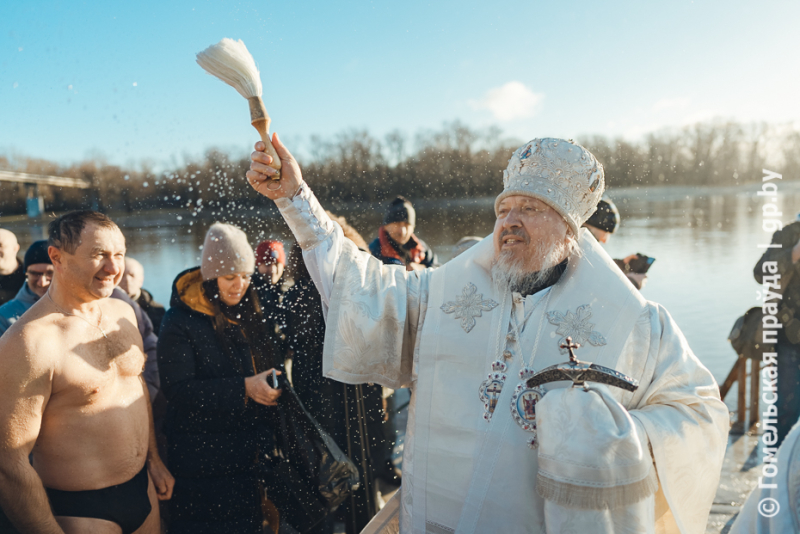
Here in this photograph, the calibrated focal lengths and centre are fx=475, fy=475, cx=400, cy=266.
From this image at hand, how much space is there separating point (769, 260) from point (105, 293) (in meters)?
4.38

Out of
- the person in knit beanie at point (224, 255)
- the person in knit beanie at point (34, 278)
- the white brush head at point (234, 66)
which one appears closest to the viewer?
the white brush head at point (234, 66)

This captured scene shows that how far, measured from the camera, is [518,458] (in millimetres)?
1557

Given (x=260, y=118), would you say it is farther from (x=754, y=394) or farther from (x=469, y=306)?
(x=754, y=394)

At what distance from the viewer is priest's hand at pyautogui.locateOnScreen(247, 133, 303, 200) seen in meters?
1.51

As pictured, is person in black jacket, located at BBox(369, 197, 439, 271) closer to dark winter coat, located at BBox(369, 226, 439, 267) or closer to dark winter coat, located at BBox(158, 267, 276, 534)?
dark winter coat, located at BBox(369, 226, 439, 267)

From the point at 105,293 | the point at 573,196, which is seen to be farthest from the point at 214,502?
the point at 573,196

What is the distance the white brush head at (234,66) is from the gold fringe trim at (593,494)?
1.46 m

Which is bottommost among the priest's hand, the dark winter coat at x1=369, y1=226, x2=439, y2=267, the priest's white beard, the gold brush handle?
the dark winter coat at x1=369, y1=226, x2=439, y2=267

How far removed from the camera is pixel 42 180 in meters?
8.12

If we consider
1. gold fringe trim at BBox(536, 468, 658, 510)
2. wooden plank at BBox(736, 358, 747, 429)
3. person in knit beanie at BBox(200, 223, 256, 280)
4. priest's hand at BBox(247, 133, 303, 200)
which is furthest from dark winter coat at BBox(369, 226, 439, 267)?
wooden plank at BBox(736, 358, 747, 429)

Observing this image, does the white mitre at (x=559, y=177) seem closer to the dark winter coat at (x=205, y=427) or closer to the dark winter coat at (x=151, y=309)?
the dark winter coat at (x=205, y=427)

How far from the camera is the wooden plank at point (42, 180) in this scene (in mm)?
7449

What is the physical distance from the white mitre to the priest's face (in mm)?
33

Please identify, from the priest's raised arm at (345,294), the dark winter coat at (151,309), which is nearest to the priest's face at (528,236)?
the priest's raised arm at (345,294)
